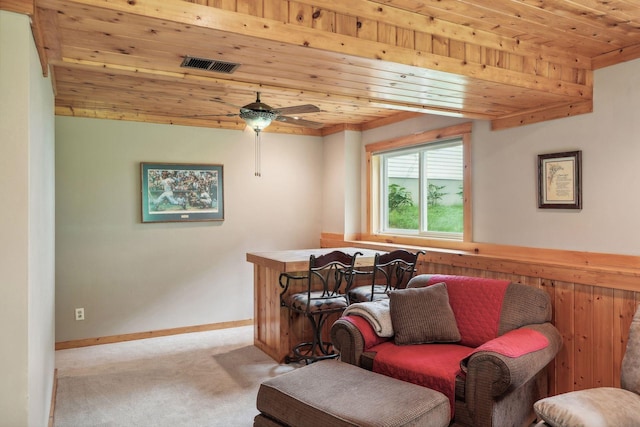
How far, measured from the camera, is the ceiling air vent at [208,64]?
8.24ft

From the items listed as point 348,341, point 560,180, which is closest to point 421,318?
point 348,341

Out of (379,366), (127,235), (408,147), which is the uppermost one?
(408,147)

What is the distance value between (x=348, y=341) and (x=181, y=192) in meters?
2.98

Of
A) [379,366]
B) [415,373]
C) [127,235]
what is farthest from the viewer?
[127,235]

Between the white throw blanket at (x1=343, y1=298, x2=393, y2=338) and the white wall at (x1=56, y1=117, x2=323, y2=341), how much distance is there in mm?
2621

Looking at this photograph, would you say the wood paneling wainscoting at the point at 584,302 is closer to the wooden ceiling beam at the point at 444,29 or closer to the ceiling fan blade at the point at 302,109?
the wooden ceiling beam at the point at 444,29

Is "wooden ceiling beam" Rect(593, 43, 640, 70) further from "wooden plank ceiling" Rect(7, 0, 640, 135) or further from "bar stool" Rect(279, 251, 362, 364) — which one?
"bar stool" Rect(279, 251, 362, 364)

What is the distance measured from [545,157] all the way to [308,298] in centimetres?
212

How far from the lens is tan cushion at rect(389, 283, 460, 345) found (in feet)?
10.2

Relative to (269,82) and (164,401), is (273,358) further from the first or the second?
(269,82)

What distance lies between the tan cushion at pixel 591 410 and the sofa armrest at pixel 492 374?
32 centimetres

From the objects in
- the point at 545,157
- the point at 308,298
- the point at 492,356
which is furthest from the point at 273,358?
the point at 545,157

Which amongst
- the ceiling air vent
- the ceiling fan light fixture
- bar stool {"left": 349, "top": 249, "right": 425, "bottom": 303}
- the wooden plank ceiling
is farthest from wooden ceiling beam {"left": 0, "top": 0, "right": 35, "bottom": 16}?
bar stool {"left": 349, "top": 249, "right": 425, "bottom": 303}

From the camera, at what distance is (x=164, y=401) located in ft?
11.2
